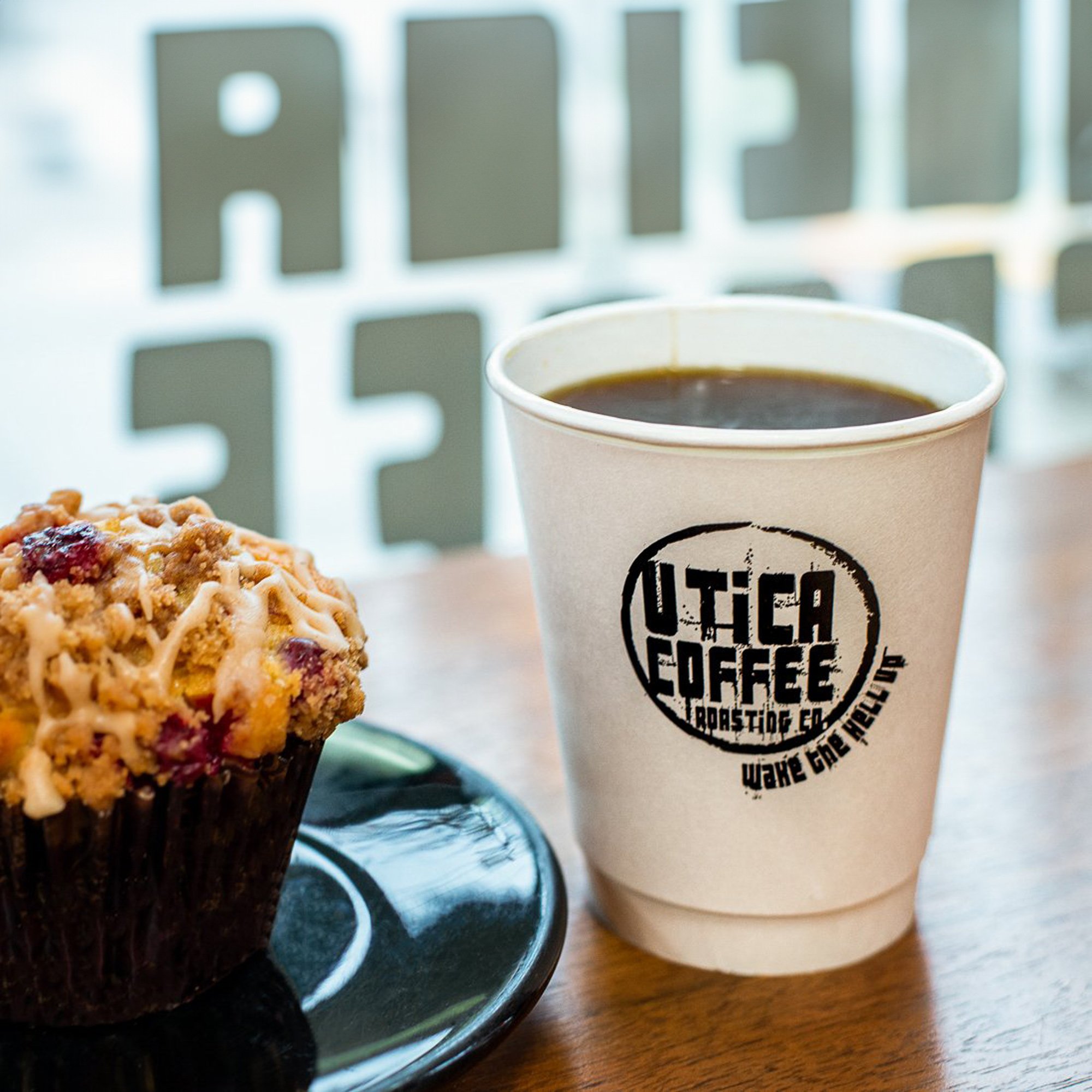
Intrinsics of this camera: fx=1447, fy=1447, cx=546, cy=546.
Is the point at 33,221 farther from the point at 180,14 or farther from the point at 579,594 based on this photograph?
the point at 579,594

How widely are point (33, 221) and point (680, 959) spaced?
213 centimetres

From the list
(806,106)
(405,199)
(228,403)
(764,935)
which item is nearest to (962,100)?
(806,106)

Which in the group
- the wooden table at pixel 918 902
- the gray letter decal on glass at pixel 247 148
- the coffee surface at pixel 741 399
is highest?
the gray letter decal on glass at pixel 247 148

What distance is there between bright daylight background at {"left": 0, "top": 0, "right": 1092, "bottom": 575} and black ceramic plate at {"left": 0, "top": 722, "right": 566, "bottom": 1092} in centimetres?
159

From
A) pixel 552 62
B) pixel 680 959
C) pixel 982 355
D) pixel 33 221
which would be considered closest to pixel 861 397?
pixel 982 355

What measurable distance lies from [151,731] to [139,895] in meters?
0.09

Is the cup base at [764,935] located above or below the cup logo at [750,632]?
below

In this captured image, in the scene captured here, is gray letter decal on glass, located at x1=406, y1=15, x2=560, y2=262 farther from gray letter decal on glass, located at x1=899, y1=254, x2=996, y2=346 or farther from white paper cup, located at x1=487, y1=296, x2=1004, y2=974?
white paper cup, located at x1=487, y1=296, x2=1004, y2=974

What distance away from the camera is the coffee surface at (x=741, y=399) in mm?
682

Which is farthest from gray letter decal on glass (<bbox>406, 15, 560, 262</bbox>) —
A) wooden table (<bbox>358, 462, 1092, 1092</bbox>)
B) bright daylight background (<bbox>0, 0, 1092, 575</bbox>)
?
wooden table (<bbox>358, 462, 1092, 1092</bbox>)

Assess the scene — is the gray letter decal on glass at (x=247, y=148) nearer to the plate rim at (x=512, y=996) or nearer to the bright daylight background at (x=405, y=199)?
the bright daylight background at (x=405, y=199)

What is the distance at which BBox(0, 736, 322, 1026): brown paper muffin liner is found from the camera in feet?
1.94

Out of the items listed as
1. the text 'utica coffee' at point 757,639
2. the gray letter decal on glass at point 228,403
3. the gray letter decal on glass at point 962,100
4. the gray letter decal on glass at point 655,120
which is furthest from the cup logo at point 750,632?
the gray letter decal on glass at point 962,100

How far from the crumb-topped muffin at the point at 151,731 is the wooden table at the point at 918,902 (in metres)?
0.14
